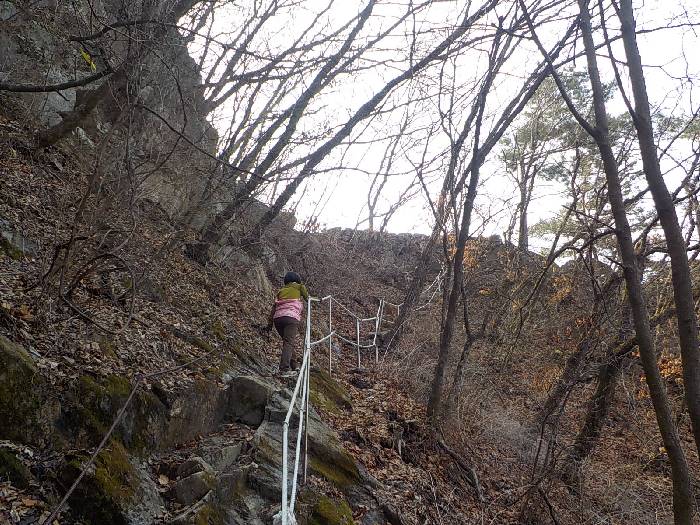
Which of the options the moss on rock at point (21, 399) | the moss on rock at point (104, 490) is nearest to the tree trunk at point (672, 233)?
the moss on rock at point (104, 490)

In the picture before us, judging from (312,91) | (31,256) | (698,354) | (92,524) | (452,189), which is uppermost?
(312,91)

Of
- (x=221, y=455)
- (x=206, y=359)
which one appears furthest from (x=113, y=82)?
(x=221, y=455)

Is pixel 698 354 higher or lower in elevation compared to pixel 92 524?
higher

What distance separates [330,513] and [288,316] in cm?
345

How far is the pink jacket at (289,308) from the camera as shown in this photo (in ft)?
24.6

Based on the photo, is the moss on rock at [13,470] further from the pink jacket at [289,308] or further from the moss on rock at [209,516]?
the pink jacket at [289,308]

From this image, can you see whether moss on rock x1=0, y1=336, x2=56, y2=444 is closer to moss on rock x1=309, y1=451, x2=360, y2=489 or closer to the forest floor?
the forest floor

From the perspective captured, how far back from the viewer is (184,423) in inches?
176

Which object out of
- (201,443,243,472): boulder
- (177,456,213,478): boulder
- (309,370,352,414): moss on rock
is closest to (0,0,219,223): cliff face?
(201,443,243,472): boulder

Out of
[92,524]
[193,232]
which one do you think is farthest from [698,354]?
[193,232]

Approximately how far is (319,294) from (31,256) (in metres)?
10.8

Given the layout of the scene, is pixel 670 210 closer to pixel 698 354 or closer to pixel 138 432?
pixel 698 354

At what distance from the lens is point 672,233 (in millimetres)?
3008

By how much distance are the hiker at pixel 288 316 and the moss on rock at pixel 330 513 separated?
2759mm
